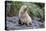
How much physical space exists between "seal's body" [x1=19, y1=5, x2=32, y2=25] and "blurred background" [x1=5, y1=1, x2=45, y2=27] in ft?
0.15

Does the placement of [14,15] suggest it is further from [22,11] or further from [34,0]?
[34,0]

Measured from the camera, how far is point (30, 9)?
48.2 inches

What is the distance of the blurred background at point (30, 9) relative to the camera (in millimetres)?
1168

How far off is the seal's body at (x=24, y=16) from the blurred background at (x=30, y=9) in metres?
0.05

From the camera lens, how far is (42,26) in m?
1.26

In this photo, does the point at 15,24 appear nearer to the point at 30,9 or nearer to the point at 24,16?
the point at 24,16

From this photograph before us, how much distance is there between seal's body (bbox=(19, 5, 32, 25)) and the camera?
3.92ft

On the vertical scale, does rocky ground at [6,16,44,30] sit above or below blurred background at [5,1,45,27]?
below

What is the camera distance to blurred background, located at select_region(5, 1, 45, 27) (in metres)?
1.17

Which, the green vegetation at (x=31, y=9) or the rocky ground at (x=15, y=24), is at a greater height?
the green vegetation at (x=31, y=9)

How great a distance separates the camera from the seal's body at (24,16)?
1.19 metres

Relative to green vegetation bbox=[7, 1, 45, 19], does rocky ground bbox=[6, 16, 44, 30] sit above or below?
below

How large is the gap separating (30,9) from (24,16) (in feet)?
0.46

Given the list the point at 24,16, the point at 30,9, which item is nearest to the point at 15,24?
the point at 24,16
